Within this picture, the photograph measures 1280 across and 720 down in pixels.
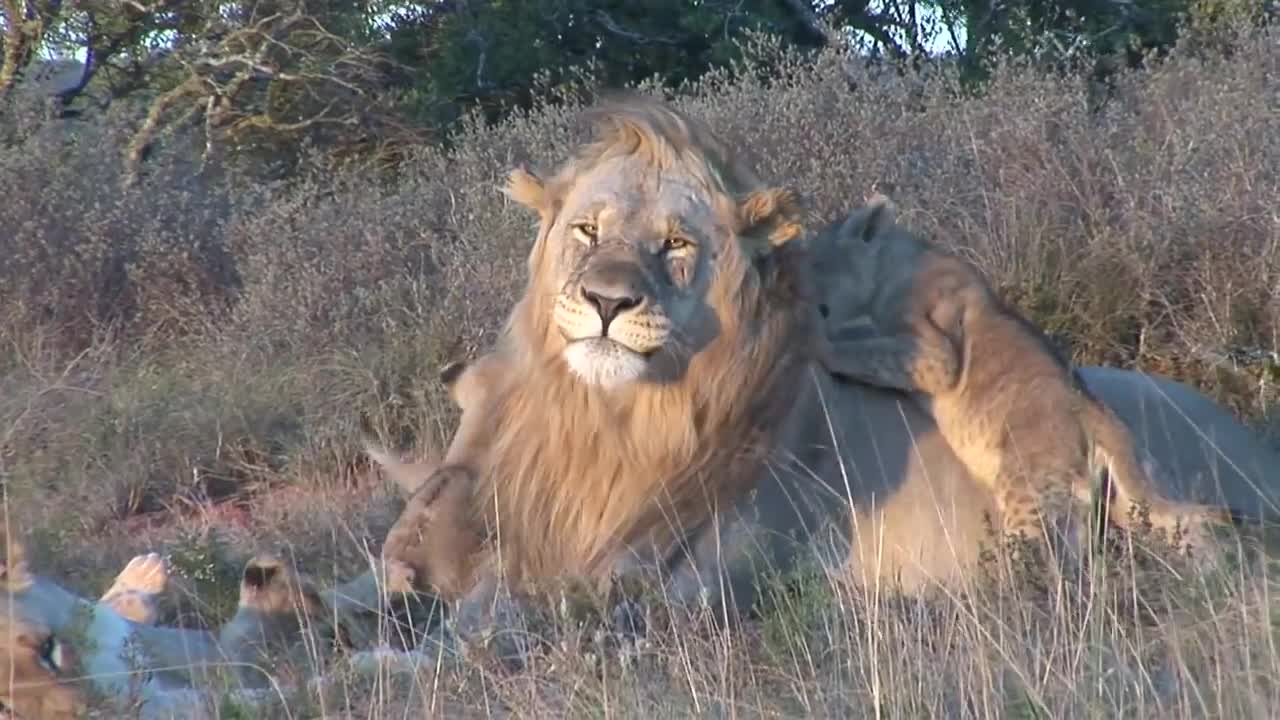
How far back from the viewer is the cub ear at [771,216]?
5398mm

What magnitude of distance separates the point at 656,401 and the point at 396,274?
397 cm

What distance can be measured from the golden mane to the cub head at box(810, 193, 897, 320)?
1.67ft

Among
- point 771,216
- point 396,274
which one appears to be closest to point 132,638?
point 771,216

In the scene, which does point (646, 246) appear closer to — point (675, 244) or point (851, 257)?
point (675, 244)

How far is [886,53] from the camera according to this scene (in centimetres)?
1045

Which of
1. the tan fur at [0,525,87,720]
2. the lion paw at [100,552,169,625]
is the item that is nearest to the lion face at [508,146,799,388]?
the lion paw at [100,552,169,625]

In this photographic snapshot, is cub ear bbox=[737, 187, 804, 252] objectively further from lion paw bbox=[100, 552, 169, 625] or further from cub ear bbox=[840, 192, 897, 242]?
lion paw bbox=[100, 552, 169, 625]

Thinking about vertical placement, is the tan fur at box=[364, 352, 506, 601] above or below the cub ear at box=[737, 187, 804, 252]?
below

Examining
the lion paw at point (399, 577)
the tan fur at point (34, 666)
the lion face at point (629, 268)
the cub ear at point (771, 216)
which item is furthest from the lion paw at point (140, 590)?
the cub ear at point (771, 216)

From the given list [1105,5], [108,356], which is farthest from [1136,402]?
[1105,5]

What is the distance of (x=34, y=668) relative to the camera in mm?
4520

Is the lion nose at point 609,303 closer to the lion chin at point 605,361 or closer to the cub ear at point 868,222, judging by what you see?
the lion chin at point 605,361

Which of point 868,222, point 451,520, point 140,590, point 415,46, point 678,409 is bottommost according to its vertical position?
point 140,590

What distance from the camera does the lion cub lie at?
18.7ft
